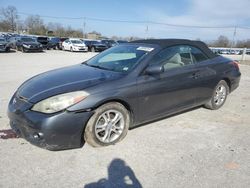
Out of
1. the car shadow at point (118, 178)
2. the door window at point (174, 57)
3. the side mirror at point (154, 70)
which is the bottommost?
the car shadow at point (118, 178)

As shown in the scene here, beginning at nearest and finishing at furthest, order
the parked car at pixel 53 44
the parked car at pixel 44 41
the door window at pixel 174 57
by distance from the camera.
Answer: the door window at pixel 174 57
the parked car at pixel 44 41
the parked car at pixel 53 44

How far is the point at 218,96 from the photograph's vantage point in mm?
5547

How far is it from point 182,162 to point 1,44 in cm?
2248

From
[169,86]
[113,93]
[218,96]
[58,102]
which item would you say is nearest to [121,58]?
[169,86]

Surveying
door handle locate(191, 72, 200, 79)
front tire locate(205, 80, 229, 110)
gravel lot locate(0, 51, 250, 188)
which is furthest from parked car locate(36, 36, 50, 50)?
door handle locate(191, 72, 200, 79)

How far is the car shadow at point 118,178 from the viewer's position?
109 inches

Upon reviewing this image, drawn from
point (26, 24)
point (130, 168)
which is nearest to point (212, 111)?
point (130, 168)

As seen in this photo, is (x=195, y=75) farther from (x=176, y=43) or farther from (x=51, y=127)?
(x=51, y=127)

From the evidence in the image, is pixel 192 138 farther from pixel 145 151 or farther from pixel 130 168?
pixel 130 168

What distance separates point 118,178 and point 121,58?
2322mm

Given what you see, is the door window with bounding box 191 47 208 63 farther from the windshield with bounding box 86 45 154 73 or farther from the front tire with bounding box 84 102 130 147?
the front tire with bounding box 84 102 130 147

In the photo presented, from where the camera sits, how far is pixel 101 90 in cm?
342

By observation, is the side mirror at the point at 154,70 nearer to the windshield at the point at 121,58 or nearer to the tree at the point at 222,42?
the windshield at the point at 121,58

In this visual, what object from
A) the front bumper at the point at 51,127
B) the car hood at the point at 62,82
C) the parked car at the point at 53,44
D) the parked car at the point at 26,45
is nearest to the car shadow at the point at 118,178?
the front bumper at the point at 51,127
